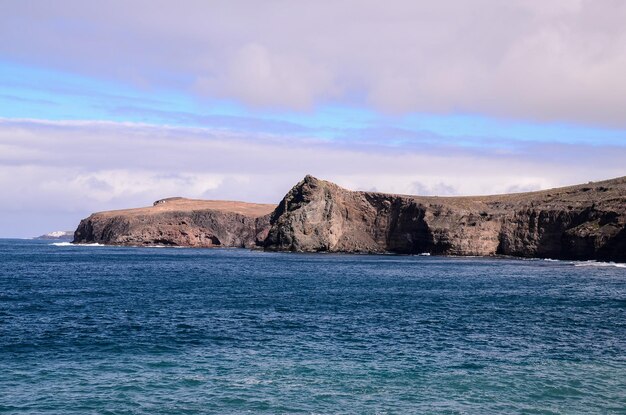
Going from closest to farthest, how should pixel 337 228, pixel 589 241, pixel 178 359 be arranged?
pixel 178 359
pixel 589 241
pixel 337 228

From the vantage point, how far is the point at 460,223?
17625 centimetres

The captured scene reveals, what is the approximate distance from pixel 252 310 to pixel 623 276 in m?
64.3

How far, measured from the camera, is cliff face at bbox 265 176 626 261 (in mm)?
145375

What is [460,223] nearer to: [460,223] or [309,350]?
[460,223]

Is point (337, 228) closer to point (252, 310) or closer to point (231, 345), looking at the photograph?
point (252, 310)

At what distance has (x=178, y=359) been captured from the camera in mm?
38344

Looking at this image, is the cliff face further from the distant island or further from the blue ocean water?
the blue ocean water

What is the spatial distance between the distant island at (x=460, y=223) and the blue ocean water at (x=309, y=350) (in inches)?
2811

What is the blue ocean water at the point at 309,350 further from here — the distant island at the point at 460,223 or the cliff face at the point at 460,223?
the cliff face at the point at 460,223

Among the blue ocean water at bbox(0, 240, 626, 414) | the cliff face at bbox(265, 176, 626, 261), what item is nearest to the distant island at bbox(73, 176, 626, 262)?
the cliff face at bbox(265, 176, 626, 261)

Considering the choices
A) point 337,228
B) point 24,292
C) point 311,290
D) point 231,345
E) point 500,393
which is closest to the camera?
point 500,393

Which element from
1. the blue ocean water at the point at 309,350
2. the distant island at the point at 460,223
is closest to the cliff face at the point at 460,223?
the distant island at the point at 460,223

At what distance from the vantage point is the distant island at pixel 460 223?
145375mm

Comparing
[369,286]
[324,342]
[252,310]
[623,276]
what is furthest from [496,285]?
[324,342]
